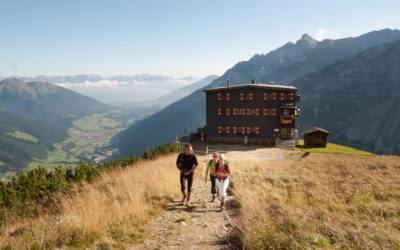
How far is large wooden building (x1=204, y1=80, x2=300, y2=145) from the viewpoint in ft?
130

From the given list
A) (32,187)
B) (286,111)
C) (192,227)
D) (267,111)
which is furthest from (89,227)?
(286,111)

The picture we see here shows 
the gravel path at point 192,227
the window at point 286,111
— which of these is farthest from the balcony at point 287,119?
the gravel path at point 192,227

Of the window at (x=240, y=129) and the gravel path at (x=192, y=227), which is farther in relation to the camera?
the window at (x=240, y=129)

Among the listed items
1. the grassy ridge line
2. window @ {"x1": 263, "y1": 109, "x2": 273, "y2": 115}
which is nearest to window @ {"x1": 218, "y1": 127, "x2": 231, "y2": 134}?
window @ {"x1": 263, "y1": 109, "x2": 273, "y2": 115}

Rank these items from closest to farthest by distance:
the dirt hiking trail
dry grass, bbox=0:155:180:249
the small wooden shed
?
dry grass, bbox=0:155:180:249
the dirt hiking trail
the small wooden shed

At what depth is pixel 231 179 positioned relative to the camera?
12.5 m

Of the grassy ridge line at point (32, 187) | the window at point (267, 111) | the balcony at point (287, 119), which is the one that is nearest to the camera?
the grassy ridge line at point (32, 187)

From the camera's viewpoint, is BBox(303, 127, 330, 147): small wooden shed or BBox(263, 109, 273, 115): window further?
BBox(303, 127, 330, 147): small wooden shed

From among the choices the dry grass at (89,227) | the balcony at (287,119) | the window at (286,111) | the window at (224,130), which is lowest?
the window at (224,130)

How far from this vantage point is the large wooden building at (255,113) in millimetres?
39625

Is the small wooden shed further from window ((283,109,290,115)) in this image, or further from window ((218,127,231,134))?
window ((218,127,231,134))

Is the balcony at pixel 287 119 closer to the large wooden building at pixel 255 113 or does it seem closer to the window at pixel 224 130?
the large wooden building at pixel 255 113

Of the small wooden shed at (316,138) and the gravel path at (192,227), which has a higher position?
the gravel path at (192,227)

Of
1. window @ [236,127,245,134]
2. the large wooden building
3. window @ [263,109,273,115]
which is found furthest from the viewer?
window @ [236,127,245,134]
